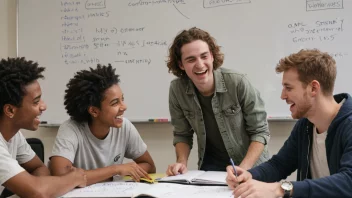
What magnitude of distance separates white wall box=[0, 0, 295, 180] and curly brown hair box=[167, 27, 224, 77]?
911 mm

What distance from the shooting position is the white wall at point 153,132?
2754 millimetres

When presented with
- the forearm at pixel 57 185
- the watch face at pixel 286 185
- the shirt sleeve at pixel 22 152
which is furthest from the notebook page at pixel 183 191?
the shirt sleeve at pixel 22 152

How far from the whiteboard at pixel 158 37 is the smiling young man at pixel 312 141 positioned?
3.86ft

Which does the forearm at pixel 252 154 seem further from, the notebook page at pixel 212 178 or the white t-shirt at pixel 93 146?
the white t-shirt at pixel 93 146

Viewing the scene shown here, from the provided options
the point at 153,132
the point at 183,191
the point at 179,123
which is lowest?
the point at 153,132

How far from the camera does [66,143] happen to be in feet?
5.79

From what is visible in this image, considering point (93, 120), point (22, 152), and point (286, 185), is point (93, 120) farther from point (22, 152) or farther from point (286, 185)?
point (286, 185)

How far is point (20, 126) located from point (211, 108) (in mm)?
1030

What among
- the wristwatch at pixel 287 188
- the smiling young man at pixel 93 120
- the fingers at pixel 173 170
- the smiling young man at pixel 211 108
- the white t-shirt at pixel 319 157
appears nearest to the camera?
the wristwatch at pixel 287 188

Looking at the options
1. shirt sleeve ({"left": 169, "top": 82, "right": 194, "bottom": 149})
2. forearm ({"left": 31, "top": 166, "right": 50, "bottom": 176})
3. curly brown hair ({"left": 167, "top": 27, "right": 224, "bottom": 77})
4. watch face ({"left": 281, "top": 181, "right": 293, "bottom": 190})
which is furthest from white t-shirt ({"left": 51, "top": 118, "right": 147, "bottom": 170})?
watch face ({"left": 281, "top": 181, "right": 293, "bottom": 190})

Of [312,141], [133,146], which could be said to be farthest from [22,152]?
[312,141]

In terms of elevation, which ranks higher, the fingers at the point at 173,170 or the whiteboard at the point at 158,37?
the whiteboard at the point at 158,37

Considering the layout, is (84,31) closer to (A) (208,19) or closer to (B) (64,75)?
(B) (64,75)

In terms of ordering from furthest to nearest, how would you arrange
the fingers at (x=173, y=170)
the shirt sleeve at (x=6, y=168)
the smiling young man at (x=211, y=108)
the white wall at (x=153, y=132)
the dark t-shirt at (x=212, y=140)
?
the white wall at (x=153, y=132) < the dark t-shirt at (x=212, y=140) < the smiling young man at (x=211, y=108) < the fingers at (x=173, y=170) < the shirt sleeve at (x=6, y=168)
